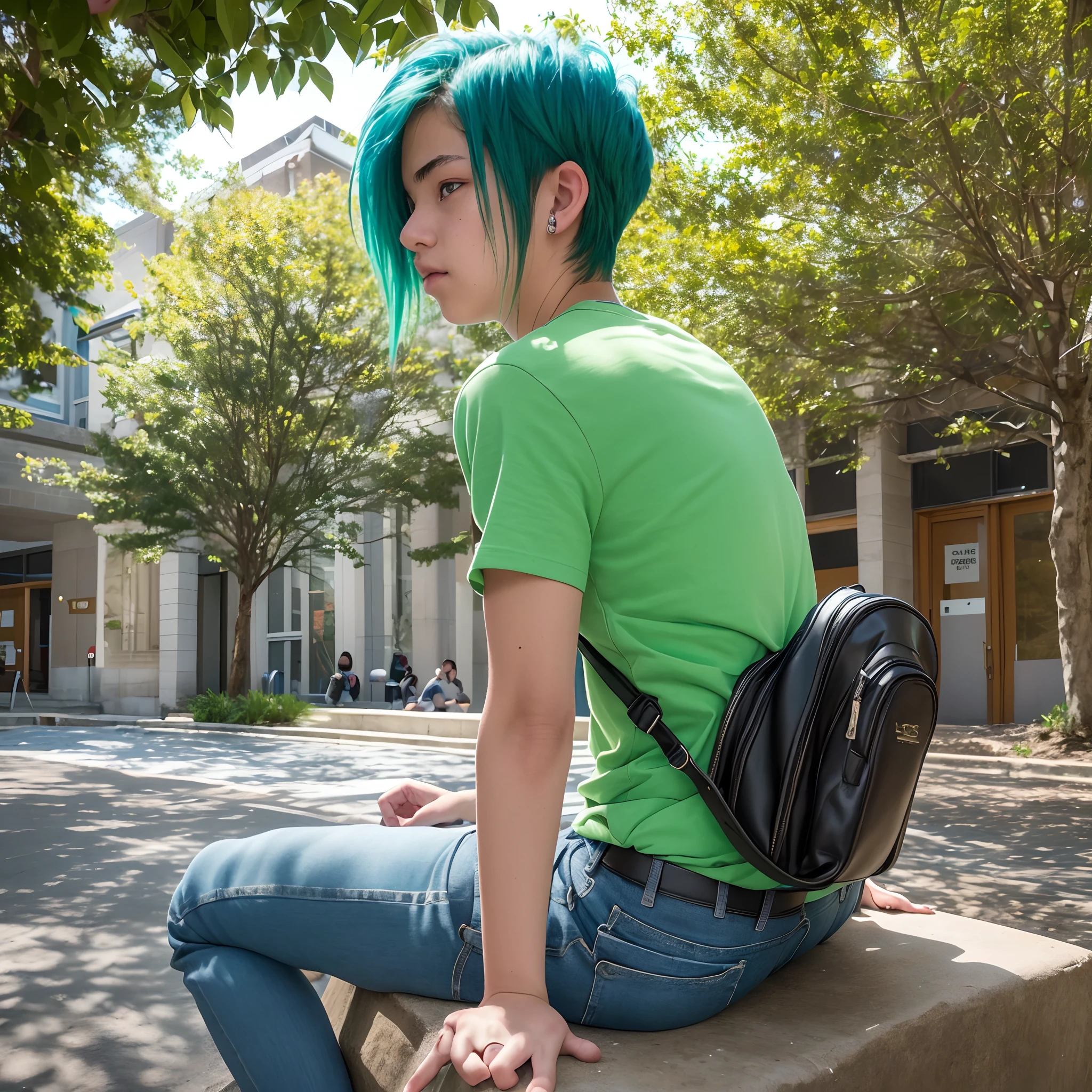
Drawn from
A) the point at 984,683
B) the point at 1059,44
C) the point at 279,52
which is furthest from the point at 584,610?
the point at 984,683

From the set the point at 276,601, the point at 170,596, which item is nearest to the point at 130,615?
the point at 170,596

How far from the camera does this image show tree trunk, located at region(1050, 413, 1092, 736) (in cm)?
1127

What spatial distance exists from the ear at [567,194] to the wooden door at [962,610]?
1631 cm

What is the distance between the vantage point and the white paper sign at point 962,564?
16938mm

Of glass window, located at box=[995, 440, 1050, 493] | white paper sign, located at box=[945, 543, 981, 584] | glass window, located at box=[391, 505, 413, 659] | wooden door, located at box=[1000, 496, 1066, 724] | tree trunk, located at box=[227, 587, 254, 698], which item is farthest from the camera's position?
glass window, located at box=[391, 505, 413, 659]

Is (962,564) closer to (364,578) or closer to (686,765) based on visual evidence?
(364,578)

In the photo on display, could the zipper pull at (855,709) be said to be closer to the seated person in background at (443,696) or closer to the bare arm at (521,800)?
the bare arm at (521,800)

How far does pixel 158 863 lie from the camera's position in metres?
5.84

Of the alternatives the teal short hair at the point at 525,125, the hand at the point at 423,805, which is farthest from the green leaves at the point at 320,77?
the hand at the point at 423,805

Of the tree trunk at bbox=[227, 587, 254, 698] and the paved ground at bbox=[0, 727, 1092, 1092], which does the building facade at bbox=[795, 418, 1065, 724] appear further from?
the tree trunk at bbox=[227, 587, 254, 698]

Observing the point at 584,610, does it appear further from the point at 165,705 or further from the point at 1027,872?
the point at 165,705

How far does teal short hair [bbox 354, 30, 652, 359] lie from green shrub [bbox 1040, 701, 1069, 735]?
456 inches

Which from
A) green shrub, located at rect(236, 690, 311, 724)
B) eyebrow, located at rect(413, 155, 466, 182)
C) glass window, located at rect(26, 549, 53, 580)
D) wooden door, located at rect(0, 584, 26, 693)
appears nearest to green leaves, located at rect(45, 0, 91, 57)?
eyebrow, located at rect(413, 155, 466, 182)

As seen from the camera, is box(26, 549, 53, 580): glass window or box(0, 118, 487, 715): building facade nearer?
box(0, 118, 487, 715): building facade
